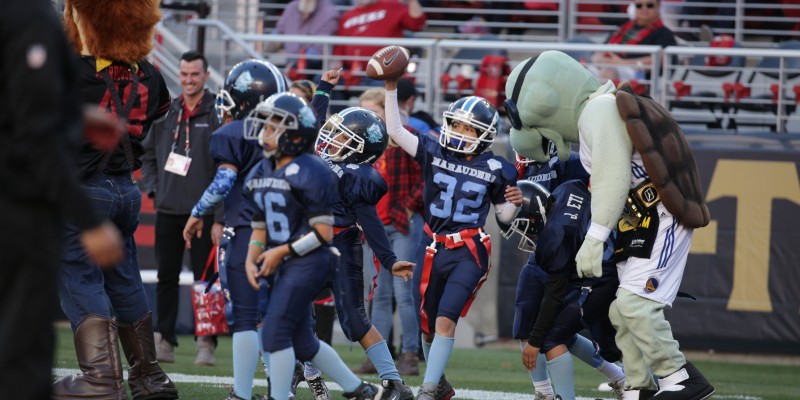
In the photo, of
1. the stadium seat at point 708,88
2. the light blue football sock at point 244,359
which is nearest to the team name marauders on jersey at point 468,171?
the light blue football sock at point 244,359

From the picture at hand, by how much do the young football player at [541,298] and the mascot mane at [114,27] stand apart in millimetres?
2317

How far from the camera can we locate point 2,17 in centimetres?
366

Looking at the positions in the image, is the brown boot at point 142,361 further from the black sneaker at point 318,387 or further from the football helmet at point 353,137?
the football helmet at point 353,137

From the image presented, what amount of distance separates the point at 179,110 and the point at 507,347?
3.96 metres

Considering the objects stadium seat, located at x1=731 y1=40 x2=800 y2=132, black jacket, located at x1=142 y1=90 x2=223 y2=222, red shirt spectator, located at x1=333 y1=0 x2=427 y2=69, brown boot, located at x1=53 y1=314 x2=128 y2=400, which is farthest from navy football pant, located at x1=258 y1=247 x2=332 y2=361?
red shirt spectator, located at x1=333 y1=0 x2=427 y2=69

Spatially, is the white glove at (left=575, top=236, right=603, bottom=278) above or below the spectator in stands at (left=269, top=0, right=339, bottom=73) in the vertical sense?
below

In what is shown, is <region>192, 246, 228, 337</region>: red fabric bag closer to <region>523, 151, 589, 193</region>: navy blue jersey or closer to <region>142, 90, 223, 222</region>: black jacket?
<region>142, 90, 223, 222</region>: black jacket

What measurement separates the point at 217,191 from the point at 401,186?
11.6ft

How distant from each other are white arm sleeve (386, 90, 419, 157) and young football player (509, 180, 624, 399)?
2.27ft

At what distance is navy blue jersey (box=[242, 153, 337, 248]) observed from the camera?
17.4ft

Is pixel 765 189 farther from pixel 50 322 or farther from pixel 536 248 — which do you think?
pixel 50 322

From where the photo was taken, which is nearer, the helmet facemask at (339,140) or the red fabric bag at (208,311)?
the helmet facemask at (339,140)

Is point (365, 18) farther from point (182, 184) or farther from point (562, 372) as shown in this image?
point (562, 372)

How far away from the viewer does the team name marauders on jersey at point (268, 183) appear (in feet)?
17.5
